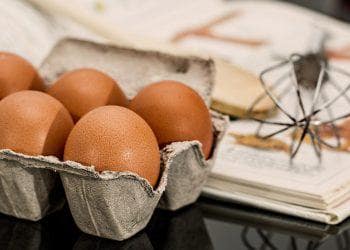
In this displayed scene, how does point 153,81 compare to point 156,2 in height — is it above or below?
above

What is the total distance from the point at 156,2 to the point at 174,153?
0.75 meters

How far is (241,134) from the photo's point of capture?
859mm

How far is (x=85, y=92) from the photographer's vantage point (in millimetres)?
694

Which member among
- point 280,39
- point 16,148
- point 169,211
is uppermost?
point 16,148

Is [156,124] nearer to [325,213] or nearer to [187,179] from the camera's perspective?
[187,179]

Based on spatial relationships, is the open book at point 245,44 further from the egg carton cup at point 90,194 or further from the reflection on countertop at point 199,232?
the egg carton cup at point 90,194

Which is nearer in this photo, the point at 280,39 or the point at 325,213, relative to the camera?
the point at 325,213

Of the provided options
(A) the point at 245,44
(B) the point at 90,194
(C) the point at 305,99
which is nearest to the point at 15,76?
(B) the point at 90,194

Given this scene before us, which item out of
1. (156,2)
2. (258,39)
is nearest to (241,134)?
(258,39)

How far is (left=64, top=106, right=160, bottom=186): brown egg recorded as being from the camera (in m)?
0.59

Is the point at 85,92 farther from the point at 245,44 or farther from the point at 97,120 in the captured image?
the point at 245,44

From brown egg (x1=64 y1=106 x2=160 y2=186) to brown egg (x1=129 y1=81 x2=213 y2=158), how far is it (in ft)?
0.12

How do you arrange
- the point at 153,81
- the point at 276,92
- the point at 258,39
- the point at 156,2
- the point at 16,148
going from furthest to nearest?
the point at 156,2 < the point at 258,39 < the point at 276,92 < the point at 153,81 < the point at 16,148

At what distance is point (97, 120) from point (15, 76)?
145 millimetres
